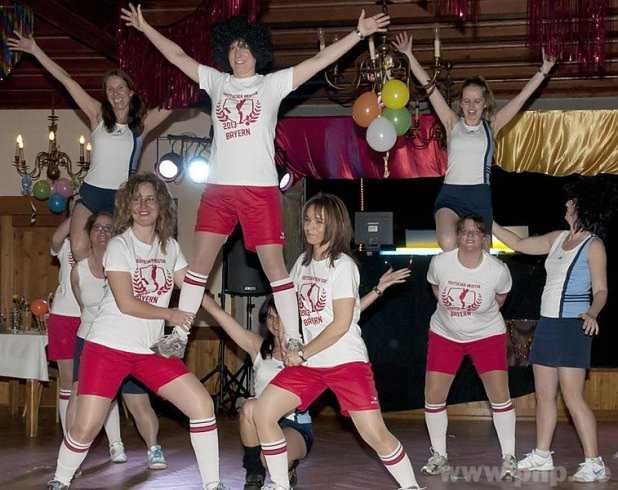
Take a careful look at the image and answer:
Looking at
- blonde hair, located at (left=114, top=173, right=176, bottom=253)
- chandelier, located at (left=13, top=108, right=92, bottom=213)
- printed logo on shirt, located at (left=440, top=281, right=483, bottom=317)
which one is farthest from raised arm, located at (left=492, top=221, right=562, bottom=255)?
chandelier, located at (left=13, top=108, right=92, bottom=213)

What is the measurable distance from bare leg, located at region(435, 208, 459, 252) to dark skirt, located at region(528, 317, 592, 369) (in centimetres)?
72

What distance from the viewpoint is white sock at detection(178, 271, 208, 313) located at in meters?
4.87

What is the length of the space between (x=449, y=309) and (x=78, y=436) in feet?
7.20

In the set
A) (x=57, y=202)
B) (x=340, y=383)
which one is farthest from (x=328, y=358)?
(x=57, y=202)

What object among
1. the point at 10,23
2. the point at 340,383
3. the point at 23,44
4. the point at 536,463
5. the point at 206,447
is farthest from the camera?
the point at 10,23

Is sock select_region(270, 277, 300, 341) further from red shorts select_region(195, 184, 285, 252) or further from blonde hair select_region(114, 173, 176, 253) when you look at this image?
blonde hair select_region(114, 173, 176, 253)

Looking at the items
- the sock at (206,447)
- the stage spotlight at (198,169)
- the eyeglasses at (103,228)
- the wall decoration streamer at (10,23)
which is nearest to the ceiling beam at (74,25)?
the wall decoration streamer at (10,23)

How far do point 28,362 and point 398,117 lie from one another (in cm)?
357

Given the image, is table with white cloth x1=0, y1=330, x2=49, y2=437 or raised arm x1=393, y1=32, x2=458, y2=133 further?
table with white cloth x1=0, y1=330, x2=49, y2=437

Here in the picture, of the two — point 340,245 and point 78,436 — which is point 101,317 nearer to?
point 78,436

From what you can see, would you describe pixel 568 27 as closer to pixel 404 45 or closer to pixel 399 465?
pixel 404 45

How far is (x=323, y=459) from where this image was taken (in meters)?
6.66

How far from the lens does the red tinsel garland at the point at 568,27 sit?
6.58 metres

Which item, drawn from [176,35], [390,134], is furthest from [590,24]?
[176,35]
